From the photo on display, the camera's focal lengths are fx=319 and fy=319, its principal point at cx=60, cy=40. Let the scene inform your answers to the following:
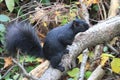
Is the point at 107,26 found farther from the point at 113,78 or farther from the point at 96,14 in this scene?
the point at 96,14

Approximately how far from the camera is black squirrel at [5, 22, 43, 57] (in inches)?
101

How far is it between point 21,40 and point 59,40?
1.06 ft

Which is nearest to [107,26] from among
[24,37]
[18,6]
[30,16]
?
[24,37]

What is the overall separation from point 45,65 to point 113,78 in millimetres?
668

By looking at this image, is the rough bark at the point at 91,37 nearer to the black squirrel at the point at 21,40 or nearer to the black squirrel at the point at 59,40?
the black squirrel at the point at 59,40

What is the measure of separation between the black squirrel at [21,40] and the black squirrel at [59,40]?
4.2 inches

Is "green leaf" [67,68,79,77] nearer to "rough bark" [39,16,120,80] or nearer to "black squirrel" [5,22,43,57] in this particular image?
"rough bark" [39,16,120,80]

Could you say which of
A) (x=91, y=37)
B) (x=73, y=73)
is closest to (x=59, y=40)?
(x=91, y=37)

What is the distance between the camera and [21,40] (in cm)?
258

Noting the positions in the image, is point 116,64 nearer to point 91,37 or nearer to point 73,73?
point 91,37

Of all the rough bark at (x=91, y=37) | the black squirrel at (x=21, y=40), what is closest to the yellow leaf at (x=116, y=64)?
the rough bark at (x=91, y=37)

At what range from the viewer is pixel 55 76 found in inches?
96.6

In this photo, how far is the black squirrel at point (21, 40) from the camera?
2564mm

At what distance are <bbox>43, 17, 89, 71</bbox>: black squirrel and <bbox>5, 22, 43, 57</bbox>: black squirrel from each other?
4.2 inches
